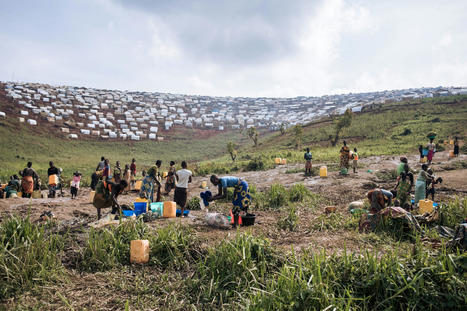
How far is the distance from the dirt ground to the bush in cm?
34

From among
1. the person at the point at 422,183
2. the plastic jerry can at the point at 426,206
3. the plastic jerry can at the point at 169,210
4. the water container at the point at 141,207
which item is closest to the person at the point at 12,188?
the water container at the point at 141,207

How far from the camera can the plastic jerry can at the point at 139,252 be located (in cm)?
402

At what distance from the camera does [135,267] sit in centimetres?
395

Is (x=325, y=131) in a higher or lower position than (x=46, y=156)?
higher

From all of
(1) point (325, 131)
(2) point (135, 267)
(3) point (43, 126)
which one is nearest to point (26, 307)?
(2) point (135, 267)

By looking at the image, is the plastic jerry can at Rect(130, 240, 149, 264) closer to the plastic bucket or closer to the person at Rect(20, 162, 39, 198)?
the plastic bucket

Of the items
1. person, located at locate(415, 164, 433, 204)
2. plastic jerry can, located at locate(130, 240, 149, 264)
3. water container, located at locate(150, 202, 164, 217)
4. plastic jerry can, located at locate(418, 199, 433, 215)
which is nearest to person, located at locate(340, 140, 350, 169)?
person, located at locate(415, 164, 433, 204)

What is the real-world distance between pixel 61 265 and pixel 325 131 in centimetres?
3742

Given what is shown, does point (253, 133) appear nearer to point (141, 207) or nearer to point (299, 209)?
point (299, 209)

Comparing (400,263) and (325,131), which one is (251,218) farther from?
(325,131)

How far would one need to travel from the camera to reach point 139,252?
4020mm

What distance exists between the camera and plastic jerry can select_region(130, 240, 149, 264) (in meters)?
4.02

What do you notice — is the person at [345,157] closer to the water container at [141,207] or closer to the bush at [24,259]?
the water container at [141,207]

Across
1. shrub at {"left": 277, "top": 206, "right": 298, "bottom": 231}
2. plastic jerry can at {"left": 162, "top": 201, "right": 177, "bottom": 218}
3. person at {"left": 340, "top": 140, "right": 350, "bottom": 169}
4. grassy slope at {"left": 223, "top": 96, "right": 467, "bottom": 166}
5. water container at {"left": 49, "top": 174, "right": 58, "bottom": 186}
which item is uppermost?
grassy slope at {"left": 223, "top": 96, "right": 467, "bottom": 166}
